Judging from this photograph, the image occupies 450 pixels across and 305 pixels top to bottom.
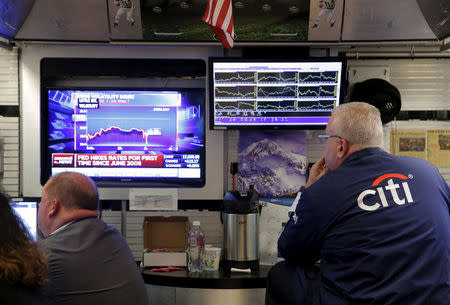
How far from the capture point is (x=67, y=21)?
3527mm

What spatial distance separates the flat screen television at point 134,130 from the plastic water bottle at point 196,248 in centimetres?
42

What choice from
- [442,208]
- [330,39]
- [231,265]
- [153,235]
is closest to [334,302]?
[442,208]

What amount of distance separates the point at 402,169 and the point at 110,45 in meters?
2.66

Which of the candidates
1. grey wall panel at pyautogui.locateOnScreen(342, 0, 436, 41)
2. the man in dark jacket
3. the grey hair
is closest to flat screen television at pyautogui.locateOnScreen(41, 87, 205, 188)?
grey wall panel at pyautogui.locateOnScreen(342, 0, 436, 41)

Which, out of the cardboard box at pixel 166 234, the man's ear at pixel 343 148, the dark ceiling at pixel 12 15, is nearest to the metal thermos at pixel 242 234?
the cardboard box at pixel 166 234

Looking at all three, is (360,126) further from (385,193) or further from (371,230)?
(371,230)

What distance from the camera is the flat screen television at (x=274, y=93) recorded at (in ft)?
12.0

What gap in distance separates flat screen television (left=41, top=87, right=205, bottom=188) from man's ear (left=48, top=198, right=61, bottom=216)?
1545mm

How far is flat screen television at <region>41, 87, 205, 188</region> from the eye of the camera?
3.85 m

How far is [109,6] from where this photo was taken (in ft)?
11.2

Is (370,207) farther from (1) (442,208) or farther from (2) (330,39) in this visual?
(2) (330,39)

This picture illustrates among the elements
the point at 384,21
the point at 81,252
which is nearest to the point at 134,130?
the point at 81,252

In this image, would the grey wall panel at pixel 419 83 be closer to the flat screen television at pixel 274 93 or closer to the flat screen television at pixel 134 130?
the flat screen television at pixel 274 93

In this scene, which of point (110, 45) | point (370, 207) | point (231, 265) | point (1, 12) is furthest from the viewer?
point (110, 45)
